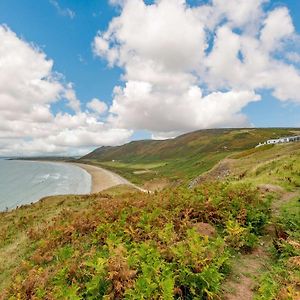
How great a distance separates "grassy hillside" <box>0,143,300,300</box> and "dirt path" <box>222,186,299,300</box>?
3cm

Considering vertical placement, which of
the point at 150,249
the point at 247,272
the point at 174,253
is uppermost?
the point at 150,249

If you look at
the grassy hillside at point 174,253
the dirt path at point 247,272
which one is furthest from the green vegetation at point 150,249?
the dirt path at point 247,272

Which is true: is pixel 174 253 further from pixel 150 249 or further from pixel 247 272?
pixel 247 272

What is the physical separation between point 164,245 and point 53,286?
13.5 ft

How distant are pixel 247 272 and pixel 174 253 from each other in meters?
2.45

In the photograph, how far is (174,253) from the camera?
9875 millimetres

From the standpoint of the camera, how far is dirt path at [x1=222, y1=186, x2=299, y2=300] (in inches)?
348

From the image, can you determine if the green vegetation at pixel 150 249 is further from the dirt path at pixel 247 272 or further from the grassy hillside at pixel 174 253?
the dirt path at pixel 247 272

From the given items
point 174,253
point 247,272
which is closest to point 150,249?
point 174,253

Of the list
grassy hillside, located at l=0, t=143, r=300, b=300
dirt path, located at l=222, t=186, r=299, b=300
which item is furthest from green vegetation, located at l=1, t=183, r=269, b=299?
dirt path, located at l=222, t=186, r=299, b=300

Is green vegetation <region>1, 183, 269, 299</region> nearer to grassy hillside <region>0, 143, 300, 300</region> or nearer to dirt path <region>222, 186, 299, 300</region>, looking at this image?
grassy hillside <region>0, 143, 300, 300</region>

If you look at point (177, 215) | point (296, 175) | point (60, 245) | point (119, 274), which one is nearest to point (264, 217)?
point (177, 215)

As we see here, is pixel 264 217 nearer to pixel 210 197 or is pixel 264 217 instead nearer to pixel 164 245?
pixel 210 197

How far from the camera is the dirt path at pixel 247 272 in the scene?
29.0ft
